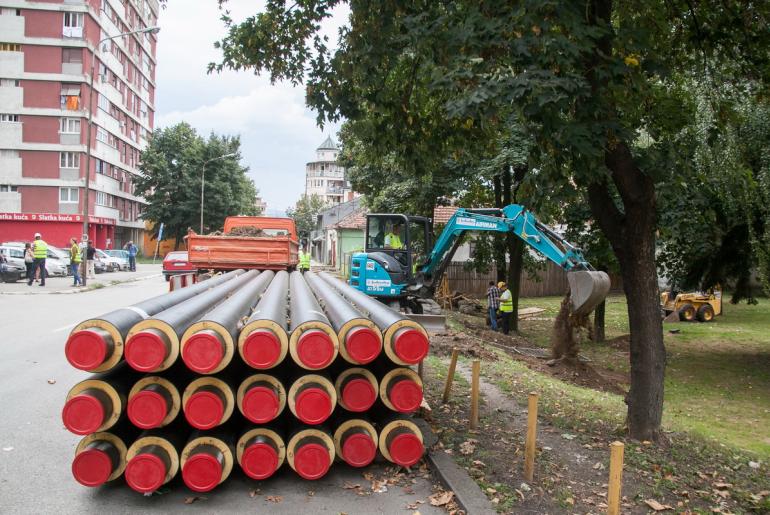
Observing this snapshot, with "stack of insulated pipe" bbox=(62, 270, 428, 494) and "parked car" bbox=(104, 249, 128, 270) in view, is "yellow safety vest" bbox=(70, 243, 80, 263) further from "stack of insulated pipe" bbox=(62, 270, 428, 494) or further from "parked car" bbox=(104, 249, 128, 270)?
"stack of insulated pipe" bbox=(62, 270, 428, 494)

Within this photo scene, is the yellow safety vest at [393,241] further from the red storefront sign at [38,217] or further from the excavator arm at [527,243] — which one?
the red storefront sign at [38,217]

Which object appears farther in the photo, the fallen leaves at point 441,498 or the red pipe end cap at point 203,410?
the fallen leaves at point 441,498

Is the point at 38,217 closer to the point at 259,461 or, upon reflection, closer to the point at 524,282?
the point at 524,282

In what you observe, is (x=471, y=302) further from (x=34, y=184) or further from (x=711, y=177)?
(x=34, y=184)

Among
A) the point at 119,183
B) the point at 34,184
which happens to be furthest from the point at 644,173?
the point at 119,183

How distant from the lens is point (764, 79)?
26.9 ft

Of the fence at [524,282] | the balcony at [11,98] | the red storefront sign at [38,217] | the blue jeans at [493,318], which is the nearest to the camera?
the blue jeans at [493,318]

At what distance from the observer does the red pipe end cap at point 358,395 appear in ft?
16.9

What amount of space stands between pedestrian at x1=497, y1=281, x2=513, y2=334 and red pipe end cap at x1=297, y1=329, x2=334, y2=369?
14.4 meters

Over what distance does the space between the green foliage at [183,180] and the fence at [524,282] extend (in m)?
32.2

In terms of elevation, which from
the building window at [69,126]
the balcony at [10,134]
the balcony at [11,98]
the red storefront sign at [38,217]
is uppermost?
the balcony at [11,98]

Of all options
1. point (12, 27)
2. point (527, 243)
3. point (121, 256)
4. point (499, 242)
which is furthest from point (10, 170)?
point (527, 243)

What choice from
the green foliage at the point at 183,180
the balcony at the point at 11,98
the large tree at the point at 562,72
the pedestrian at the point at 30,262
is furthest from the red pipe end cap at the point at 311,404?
the green foliage at the point at 183,180

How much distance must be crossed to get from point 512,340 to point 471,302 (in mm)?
9931
